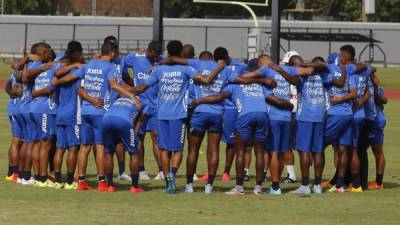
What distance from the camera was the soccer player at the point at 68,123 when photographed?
1645 cm

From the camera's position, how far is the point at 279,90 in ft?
53.4

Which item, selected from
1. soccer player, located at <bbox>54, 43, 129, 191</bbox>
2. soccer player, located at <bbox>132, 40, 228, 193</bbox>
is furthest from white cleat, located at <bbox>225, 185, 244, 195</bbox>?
soccer player, located at <bbox>54, 43, 129, 191</bbox>

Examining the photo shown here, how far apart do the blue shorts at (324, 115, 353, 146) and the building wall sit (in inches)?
3196

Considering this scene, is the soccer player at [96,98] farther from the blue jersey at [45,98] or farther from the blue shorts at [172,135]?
the blue shorts at [172,135]

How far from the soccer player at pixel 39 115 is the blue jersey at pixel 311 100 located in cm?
350

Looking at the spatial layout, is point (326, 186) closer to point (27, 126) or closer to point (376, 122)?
point (376, 122)

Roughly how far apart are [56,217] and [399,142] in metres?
15.0

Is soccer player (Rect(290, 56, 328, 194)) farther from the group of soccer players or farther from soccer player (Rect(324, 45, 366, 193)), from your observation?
soccer player (Rect(324, 45, 366, 193))

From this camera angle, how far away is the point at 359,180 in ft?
56.2

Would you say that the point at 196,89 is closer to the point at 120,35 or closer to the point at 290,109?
the point at 290,109

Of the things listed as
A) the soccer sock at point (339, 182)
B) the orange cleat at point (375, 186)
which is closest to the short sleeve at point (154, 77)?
the soccer sock at point (339, 182)

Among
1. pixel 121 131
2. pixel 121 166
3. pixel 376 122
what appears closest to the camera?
pixel 121 131

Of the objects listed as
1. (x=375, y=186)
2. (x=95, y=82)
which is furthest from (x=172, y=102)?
(x=375, y=186)

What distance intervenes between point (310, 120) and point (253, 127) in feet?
2.84
